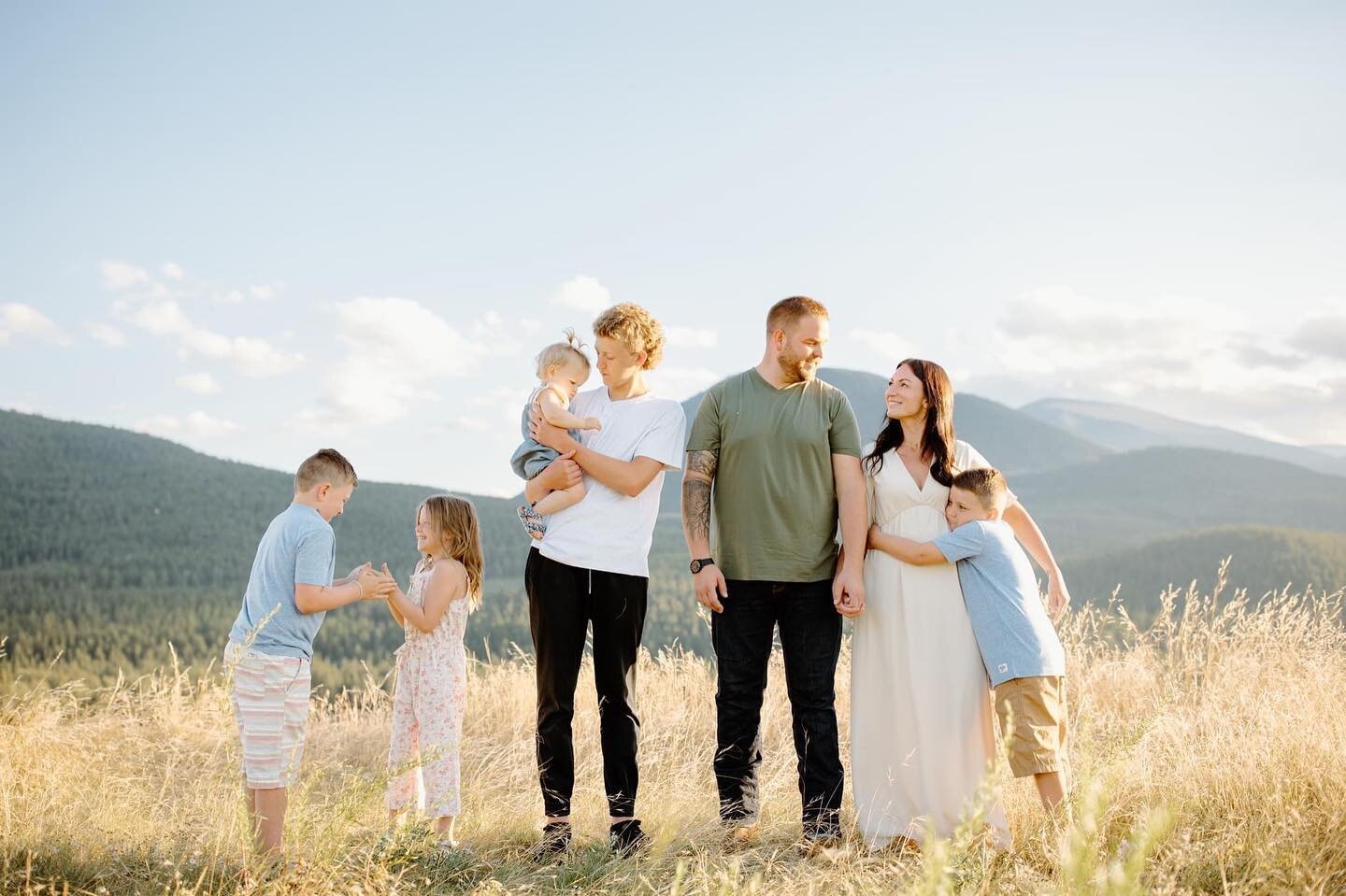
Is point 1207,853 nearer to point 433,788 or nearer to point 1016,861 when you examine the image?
point 1016,861

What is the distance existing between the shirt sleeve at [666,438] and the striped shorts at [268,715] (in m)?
1.65

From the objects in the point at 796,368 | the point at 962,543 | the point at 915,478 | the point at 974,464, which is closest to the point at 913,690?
the point at 962,543

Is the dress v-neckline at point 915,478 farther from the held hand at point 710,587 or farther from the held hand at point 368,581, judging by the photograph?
the held hand at point 368,581

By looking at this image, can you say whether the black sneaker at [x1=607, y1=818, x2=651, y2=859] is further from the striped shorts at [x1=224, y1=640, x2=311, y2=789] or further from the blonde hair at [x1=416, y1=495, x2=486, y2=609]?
the striped shorts at [x1=224, y1=640, x2=311, y2=789]

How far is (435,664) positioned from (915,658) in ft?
6.73

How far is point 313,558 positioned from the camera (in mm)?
3939

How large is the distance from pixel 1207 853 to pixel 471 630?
54.6 metres

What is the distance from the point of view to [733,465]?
14.2ft

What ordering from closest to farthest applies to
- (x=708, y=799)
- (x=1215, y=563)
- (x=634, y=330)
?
(x=634, y=330), (x=708, y=799), (x=1215, y=563)

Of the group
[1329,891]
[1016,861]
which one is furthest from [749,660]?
[1329,891]

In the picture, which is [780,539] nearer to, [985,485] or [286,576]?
[985,485]

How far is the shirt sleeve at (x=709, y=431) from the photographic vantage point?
172 inches

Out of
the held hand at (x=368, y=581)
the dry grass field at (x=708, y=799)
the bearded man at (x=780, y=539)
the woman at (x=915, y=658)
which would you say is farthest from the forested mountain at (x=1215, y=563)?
the held hand at (x=368, y=581)

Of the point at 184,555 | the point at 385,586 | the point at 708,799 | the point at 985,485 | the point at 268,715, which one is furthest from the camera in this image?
the point at 184,555
